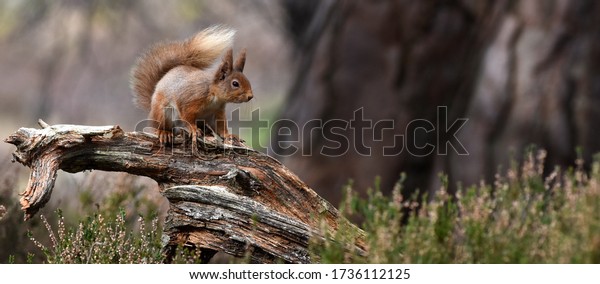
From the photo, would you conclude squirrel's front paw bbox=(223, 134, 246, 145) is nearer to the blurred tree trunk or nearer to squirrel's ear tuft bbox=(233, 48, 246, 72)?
squirrel's ear tuft bbox=(233, 48, 246, 72)

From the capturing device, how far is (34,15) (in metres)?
12.4

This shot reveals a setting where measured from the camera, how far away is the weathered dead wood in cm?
463

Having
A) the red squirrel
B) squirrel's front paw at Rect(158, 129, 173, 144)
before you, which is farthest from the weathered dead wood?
the red squirrel

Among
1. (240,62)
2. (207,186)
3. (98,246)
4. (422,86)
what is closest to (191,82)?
(240,62)

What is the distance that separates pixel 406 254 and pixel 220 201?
45.5 inches

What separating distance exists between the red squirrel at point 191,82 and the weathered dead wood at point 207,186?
29 cm

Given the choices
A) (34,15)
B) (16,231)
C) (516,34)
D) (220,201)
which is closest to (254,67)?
(34,15)

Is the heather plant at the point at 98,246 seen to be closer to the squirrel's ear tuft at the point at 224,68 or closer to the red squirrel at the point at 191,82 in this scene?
the red squirrel at the point at 191,82

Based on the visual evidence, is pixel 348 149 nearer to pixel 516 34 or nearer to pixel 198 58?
pixel 516 34

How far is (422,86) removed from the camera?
8750mm

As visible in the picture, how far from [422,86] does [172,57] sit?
144 inches

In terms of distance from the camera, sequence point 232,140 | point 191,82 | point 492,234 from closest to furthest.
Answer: point 492,234 < point 232,140 < point 191,82

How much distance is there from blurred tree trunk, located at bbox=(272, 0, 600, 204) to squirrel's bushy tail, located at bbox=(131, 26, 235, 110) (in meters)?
3.21

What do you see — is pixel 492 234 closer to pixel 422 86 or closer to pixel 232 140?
pixel 232 140
